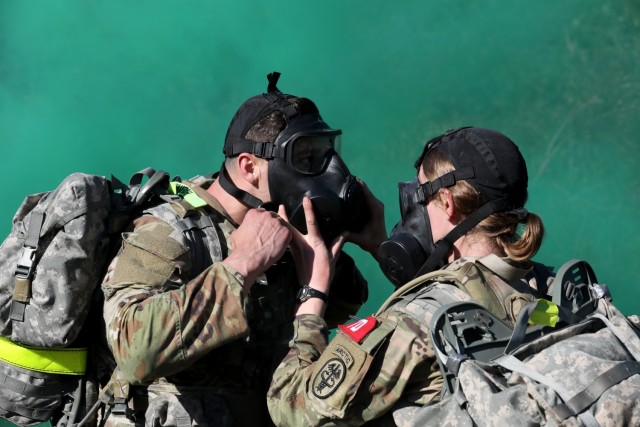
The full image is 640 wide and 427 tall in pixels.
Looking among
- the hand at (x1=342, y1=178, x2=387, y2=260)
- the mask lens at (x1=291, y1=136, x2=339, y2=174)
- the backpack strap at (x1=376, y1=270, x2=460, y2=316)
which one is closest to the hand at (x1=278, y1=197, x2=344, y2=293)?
the mask lens at (x1=291, y1=136, x2=339, y2=174)

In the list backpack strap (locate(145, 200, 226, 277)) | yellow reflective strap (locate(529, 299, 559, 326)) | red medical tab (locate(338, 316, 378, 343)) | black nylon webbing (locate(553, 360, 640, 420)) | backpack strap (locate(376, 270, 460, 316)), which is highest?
backpack strap (locate(145, 200, 226, 277))

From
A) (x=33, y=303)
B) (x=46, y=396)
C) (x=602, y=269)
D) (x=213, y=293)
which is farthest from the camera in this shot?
(x=602, y=269)

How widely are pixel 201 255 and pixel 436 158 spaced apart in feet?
2.84

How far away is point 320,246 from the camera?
301cm

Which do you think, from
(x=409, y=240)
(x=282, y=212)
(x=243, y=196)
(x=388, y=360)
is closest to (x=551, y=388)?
(x=388, y=360)

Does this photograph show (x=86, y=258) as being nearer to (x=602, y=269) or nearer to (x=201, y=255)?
(x=201, y=255)

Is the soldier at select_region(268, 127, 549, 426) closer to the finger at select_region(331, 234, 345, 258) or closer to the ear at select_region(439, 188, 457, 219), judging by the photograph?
the ear at select_region(439, 188, 457, 219)

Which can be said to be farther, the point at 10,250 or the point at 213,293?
the point at 10,250

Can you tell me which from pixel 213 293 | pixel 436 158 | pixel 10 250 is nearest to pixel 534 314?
pixel 436 158

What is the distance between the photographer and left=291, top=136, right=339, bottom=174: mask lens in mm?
3154

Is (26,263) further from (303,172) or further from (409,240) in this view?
(409,240)

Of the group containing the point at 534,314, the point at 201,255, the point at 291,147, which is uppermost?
the point at 291,147

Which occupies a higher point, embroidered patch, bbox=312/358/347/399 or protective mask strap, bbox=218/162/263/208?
protective mask strap, bbox=218/162/263/208

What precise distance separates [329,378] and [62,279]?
99cm
